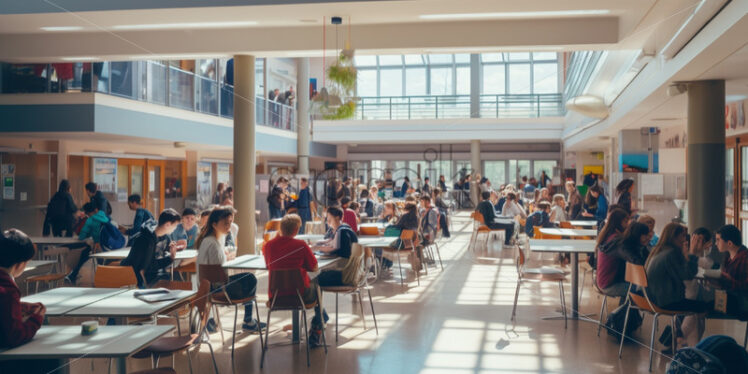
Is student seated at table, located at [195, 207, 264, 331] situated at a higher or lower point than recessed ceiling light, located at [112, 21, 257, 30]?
lower

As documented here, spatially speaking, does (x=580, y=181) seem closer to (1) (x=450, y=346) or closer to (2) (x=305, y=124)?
(2) (x=305, y=124)

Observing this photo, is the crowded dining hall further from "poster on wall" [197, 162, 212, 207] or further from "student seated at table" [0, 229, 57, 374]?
"poster on wall" [197, 162, 212, 207]

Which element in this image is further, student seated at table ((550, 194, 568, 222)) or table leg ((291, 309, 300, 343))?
student seated at table ((550, 194, 568, 222))

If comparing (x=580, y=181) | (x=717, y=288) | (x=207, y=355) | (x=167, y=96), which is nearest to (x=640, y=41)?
(x=717, y=288)

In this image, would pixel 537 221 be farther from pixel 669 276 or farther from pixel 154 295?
pixel 154 295

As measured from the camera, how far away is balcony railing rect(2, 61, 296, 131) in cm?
901

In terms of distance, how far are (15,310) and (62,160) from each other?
905 centimetres

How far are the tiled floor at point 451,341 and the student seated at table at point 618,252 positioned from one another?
1.62 ft

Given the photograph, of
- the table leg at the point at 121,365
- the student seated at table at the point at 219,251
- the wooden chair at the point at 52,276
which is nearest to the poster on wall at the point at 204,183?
the wooden chair at the point at 52,276

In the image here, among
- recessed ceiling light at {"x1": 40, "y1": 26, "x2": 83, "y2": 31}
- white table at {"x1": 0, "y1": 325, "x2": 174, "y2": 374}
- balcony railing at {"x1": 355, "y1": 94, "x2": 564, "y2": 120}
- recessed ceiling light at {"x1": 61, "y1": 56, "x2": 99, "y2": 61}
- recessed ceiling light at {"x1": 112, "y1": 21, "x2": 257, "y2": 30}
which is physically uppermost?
balcony railing at {"x1": 355, "y1": 94, "x2": 564, "y2": 120}

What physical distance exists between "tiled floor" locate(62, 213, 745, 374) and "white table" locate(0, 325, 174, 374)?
1074mm

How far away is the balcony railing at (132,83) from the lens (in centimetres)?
901

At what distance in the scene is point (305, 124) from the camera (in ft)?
63.2

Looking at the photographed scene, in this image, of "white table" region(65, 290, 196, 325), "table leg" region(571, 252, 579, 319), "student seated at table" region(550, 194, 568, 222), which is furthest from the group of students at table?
"student seated at table" region(550, 194, 568, 222)
